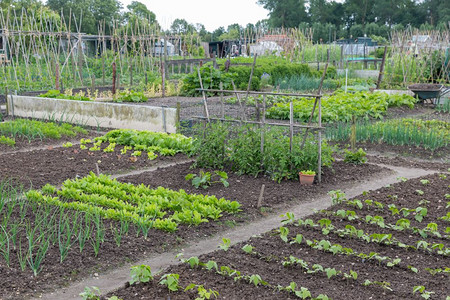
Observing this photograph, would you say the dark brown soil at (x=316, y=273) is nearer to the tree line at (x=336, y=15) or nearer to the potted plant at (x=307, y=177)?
the potted plant at (x=307, y=177)

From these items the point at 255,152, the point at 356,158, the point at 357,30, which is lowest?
the point at 356,158

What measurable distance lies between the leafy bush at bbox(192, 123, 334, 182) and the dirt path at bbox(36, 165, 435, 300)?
2.50 feet

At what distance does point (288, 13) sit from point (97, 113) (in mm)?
67050

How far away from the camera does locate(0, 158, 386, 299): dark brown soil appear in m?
4.85

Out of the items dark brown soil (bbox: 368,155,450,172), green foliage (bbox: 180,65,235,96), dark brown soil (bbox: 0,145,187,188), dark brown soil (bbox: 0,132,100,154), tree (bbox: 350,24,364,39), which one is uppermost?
tree (bbox: 350,24,364,39)

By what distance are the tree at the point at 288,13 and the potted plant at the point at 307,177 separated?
70.0m

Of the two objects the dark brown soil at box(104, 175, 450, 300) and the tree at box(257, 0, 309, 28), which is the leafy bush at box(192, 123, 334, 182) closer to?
the dark brown soil at box(104, 175, 450, 300)

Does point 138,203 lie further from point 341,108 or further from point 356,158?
point 341,108

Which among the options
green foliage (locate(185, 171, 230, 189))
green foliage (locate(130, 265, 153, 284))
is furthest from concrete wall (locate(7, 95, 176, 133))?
green foliage (locate(130, 265, 153, 284))

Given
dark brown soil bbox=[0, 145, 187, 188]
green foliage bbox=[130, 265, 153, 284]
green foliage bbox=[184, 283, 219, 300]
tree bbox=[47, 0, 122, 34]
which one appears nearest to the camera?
green foliage bbox=[184, 283, 219, 300]

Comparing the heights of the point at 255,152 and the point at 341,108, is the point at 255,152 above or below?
below

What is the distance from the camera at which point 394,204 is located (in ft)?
22.9

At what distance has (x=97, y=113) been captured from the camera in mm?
13641

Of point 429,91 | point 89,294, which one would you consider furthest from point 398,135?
point 89,294
